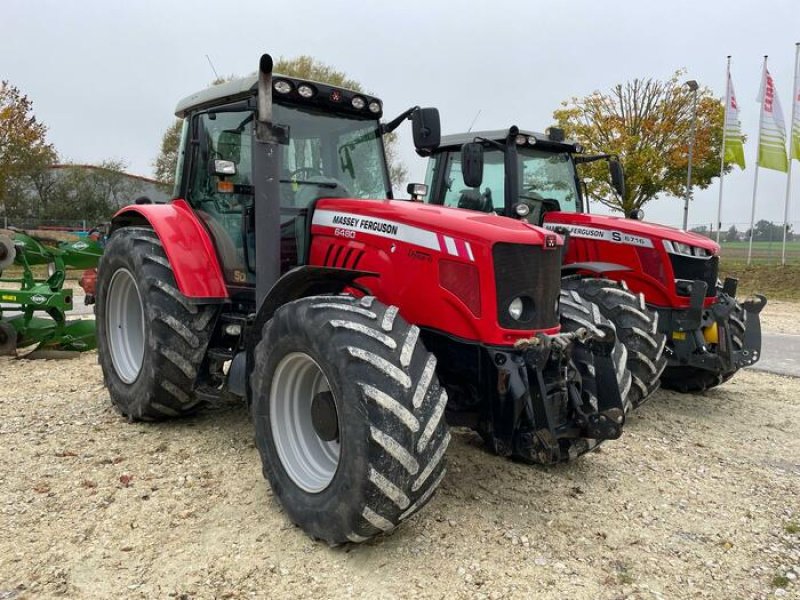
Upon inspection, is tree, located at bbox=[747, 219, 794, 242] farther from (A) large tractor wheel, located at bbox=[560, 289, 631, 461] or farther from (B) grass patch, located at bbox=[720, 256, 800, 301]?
(A) large tractor wheel, located at bbox=[560, 289, 631, 461]

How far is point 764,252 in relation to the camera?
23.0 m

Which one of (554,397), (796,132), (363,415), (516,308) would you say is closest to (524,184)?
(516,308)

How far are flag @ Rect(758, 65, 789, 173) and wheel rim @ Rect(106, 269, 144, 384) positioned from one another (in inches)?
773

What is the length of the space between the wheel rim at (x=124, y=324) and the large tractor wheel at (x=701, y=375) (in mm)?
4824

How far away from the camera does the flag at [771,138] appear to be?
769 inches

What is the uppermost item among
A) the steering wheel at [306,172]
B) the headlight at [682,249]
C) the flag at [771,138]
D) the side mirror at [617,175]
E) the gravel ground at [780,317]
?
the flag at [771,138]

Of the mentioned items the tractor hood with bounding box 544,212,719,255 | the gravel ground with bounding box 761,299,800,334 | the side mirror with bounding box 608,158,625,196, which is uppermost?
the side mirror with bounding box 608,158,625,196

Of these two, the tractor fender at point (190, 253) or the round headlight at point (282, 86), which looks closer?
the round headlight at point (282, 86)

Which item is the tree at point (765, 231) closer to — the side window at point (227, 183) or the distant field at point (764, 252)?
the distant field at point (764, 252)

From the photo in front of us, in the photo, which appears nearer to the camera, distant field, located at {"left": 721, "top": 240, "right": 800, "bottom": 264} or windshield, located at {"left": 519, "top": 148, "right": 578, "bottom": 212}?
windshield, located at {"left": 519, "top": 148, "right": 578, "bottom": 212}

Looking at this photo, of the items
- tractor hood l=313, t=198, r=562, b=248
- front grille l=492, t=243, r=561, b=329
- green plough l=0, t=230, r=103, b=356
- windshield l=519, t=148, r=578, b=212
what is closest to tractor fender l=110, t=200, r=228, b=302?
tractor hood l=313, t=198, r=562, b=248

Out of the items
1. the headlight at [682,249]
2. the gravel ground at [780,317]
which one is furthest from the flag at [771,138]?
the headlight at [682,249]

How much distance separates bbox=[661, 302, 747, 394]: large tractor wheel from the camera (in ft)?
20.2

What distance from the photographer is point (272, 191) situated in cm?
361
